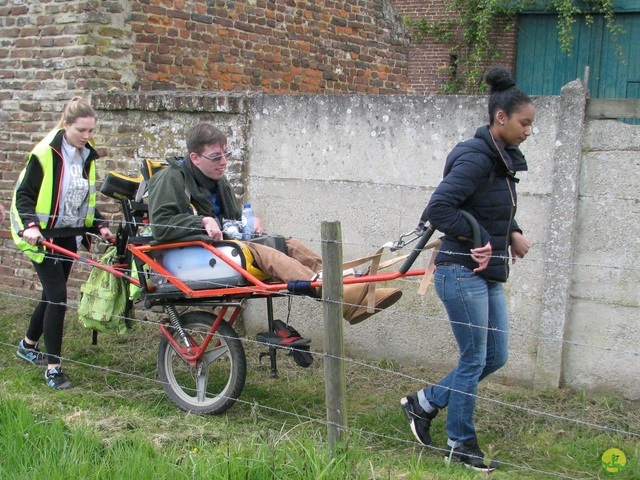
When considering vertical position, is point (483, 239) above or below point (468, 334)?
above

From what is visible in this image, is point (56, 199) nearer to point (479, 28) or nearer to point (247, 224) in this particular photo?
point (247, 224)

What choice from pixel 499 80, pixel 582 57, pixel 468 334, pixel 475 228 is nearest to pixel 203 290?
pixel 468 334

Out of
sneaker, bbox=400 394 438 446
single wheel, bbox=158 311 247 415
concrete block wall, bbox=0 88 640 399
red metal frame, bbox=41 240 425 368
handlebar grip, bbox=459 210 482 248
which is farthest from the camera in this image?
concrete block wall, bbox=0 88 640 399

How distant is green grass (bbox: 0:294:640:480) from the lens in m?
4.35

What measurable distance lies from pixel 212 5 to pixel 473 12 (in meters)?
11.3

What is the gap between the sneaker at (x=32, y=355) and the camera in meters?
6.49

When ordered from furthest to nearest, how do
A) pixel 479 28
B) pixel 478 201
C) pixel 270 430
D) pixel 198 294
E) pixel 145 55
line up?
pixel 479 28 < pixel 145 55 < pixel 198 294 < pixel 270 430 < pixel 478 201

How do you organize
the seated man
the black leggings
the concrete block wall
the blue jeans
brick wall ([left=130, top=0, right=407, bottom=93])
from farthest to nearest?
brick wall ([left=130, top=0, right=407, bottom=93]) → the black leggings → the concrete block wall → the seated man → the blue jeans

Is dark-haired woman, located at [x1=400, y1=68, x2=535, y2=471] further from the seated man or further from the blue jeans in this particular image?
the seated man

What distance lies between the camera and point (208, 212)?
5590 millimetres

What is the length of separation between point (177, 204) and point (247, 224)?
55 cm

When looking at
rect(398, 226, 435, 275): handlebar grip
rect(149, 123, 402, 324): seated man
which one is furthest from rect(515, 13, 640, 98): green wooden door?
rect(398, 226, 435, 275): handlebar grip

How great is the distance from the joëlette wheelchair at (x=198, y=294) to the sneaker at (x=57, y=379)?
0.61 m

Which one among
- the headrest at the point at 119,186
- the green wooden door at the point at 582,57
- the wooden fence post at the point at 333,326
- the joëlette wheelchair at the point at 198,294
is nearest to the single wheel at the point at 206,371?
the joëlette wheelchair at the point at 198,294
